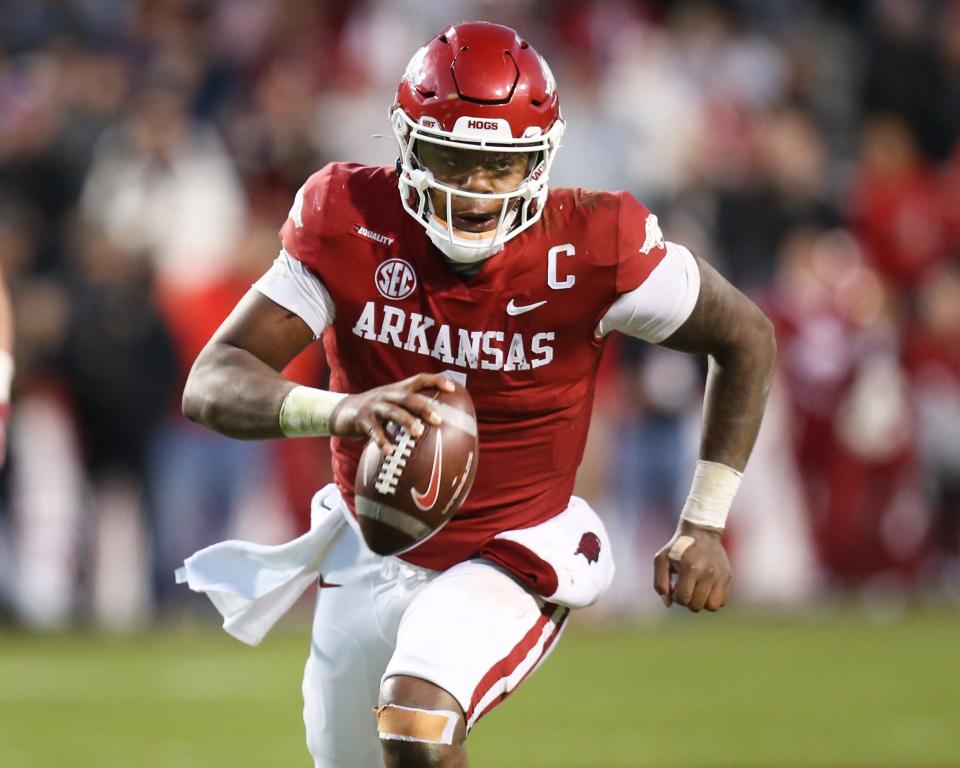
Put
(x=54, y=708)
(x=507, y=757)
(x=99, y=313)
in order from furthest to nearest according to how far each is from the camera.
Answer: (x=99, y=313) → (x=54, y=708) → (x=507, y=757)

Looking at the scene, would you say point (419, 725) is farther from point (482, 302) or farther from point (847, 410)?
point (847, 410)

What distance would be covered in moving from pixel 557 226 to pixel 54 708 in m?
4.36

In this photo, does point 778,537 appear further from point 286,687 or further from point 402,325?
point 402,325

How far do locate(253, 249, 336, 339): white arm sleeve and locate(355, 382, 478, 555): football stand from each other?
1.59ft

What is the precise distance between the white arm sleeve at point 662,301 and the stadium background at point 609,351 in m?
3.90

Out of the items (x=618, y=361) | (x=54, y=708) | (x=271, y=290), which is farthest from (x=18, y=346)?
(x=271, y=290)

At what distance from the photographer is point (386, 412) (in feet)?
11.1

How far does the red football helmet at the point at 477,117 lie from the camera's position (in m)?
3.79

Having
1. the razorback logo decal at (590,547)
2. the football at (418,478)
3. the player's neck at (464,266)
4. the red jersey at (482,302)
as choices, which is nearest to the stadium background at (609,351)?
the razorback logo decal at (590,547)

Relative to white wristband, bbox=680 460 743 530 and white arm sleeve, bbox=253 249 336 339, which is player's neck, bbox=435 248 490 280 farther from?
white wristband, bbox=680 460 743 530

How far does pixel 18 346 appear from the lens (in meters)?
9.29

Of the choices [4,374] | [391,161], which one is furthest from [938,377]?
[4,374]

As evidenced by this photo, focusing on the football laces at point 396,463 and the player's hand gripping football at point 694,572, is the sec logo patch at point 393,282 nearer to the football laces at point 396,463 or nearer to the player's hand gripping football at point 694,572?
the football laces at point 396,463

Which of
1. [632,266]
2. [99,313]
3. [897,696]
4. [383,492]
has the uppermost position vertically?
[632,266]
